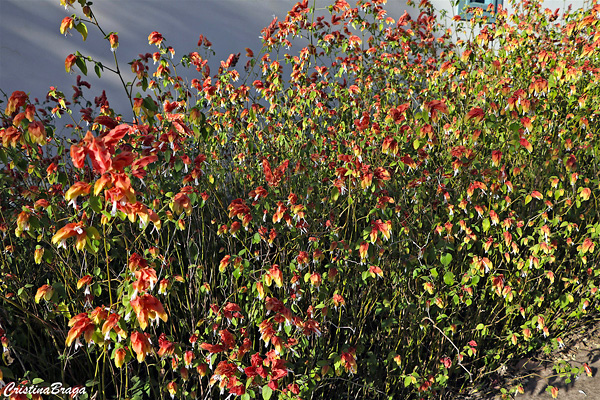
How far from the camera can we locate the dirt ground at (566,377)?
6.84ft

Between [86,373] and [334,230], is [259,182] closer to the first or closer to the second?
[334,230]

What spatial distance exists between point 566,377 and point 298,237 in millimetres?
1603

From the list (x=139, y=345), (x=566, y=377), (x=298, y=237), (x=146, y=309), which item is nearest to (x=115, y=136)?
(x=146, y=309)

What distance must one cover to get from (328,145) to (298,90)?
0.35 meters

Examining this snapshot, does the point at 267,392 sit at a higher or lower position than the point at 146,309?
lower

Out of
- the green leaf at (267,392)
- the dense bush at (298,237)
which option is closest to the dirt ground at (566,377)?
the dense bush at (298,237)

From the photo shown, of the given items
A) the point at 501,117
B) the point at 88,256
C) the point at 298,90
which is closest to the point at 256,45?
the point at 298,90

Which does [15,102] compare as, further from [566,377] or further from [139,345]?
[566,377]

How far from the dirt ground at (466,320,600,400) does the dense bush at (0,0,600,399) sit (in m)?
0.07

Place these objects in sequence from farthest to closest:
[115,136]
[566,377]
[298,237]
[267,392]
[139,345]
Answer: [566,377]
[298,237]
[267,392]
[139,345]
[115,136]

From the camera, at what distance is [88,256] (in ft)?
5.81

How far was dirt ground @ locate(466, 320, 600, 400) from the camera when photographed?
2086 millimetres

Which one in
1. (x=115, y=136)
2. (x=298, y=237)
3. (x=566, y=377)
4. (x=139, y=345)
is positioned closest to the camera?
(x=115, y=136)

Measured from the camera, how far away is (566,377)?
7.09 ft
